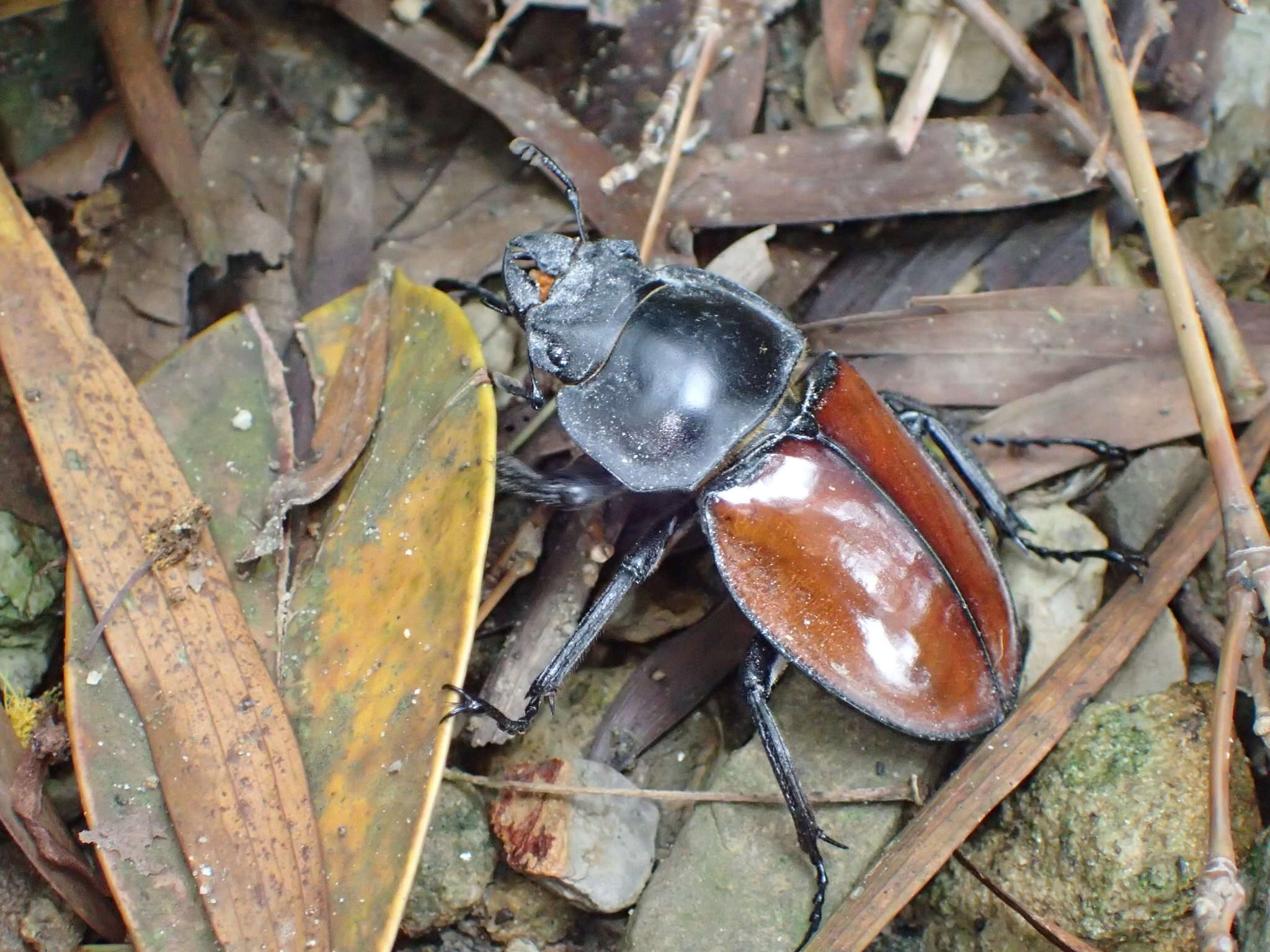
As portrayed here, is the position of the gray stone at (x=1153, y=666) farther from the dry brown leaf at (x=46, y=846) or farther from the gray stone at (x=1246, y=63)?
the dry brown leaf at (x=46, y=846)

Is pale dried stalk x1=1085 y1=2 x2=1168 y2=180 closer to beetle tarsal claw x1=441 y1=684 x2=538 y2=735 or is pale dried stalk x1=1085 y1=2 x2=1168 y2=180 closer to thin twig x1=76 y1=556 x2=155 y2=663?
beetle tarsal claw x1=441 y1=684 x2=538 y2=735

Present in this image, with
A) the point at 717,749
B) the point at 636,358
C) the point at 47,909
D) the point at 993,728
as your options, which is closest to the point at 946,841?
the point at 993,728

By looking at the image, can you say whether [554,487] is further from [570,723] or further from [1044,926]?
[1044,926]

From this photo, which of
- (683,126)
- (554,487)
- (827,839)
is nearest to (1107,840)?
(827,839)

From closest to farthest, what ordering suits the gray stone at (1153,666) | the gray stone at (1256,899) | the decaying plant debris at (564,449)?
the gray stone at (1256,899) → the decaying plant debris at (564,449) → the gray stone at (1153,666)

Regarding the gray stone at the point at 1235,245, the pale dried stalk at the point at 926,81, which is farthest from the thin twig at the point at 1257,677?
the pale dried stalk at the point at 926,81
